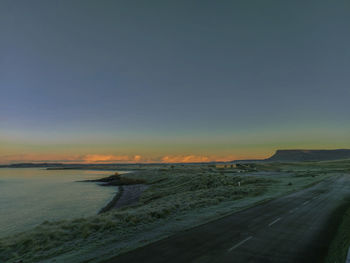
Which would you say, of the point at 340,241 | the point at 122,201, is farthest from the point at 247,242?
the point at 122,201

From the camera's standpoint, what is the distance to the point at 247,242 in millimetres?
11180

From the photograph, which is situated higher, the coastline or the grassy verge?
the grassy verge

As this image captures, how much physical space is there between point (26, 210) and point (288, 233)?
121 ft

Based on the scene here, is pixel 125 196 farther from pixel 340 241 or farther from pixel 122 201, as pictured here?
pixel 340 241

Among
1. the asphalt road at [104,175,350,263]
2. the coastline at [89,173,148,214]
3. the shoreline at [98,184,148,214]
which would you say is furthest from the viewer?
the coastline at [89,173,148,214]

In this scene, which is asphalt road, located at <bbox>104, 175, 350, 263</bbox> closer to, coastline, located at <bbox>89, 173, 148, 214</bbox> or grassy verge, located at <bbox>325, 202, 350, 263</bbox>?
grassy verge, located at <bbox>325, 202, 350, 263</bbox>

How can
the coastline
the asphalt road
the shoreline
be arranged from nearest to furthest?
the asphalt road → the shoreline → the coastline

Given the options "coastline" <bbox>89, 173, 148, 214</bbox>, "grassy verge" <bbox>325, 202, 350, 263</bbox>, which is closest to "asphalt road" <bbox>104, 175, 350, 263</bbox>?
"grassy verge" <bbox>325, 202, 350, 263</bbox>

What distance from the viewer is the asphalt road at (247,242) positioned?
30.6 feet

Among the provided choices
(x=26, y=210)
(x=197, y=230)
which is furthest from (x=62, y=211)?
(x=197, y=230)

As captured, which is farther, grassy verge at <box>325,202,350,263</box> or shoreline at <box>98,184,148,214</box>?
shoreline at <box>98,184,148,214</box>

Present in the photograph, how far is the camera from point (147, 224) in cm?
1553

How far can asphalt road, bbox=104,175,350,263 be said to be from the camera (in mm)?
9312

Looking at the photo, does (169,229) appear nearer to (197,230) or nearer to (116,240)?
(197,230)
